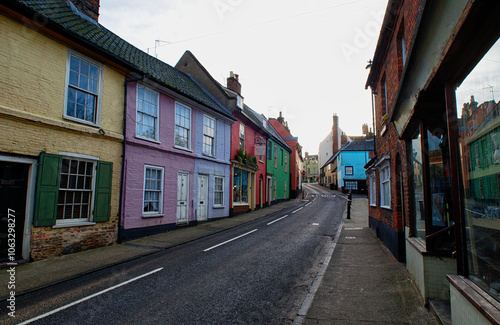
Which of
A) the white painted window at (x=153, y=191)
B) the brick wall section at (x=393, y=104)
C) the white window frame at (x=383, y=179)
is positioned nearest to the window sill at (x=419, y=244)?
the brick wall section at (x=393, y=104)

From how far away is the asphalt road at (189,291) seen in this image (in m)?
4.21

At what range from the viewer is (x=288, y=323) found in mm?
4047

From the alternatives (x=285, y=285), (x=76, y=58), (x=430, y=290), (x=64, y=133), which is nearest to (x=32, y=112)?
(x=64, y=133)

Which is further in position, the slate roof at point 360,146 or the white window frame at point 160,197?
the slate roof at point 360,146

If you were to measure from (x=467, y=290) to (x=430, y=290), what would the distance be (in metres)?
2.04

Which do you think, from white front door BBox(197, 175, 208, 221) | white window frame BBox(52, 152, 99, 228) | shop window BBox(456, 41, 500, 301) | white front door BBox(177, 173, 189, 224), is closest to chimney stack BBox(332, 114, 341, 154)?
white front door BBox(197, 175, 208, 221)

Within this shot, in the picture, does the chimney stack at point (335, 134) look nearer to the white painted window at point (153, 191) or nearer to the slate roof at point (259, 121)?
the slate roof at point (259, 121)

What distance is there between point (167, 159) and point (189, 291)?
26.6ft

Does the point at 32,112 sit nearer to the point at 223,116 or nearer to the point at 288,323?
the point at 288,323

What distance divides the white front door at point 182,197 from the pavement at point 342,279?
9.57 ft

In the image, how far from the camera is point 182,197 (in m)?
13.5

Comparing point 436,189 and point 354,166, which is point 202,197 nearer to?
point 436,189

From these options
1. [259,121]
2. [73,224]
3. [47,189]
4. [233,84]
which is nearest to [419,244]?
[73,224]

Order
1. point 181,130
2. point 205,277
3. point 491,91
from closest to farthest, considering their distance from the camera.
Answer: point 491,91, point 205,277, point 181,130
